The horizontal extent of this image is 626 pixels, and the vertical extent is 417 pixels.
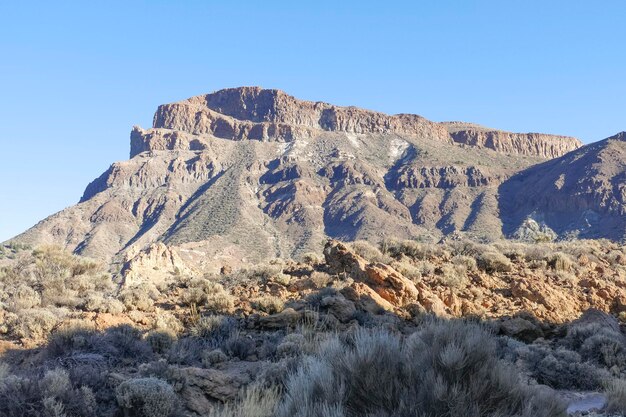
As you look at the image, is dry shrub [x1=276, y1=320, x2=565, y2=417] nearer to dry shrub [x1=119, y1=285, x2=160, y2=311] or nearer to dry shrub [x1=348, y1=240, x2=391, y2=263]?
dry shrub [x1=119, y1=285, x2=160, y2=311]

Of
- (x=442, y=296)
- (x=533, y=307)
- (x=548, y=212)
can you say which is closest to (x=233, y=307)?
(x=442, y=296)

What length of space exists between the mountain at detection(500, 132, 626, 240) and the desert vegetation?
60798 millimetres

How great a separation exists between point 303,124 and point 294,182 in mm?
43961

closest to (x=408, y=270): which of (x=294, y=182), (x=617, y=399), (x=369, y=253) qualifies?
(x=369, y=253)

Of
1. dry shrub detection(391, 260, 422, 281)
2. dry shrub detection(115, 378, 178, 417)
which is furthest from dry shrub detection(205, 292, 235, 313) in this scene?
dry shrub detection(115, 378, 178, 417)

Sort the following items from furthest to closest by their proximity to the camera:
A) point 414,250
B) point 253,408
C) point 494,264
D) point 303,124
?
point 303,124, point 414,250, point 494,264, point 253,408

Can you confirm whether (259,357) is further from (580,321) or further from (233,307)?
(580,321)

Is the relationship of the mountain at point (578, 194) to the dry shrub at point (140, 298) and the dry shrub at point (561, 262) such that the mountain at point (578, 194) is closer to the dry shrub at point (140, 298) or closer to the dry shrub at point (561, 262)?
the dry shrub at point (561, 262)

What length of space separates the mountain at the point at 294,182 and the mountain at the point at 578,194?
3.03 ft

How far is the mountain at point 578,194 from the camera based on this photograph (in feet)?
247

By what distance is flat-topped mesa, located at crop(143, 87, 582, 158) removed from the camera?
5037 inches

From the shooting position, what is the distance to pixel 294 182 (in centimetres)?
9606

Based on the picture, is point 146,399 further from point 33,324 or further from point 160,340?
point 33,324

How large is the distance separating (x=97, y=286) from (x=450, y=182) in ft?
285
